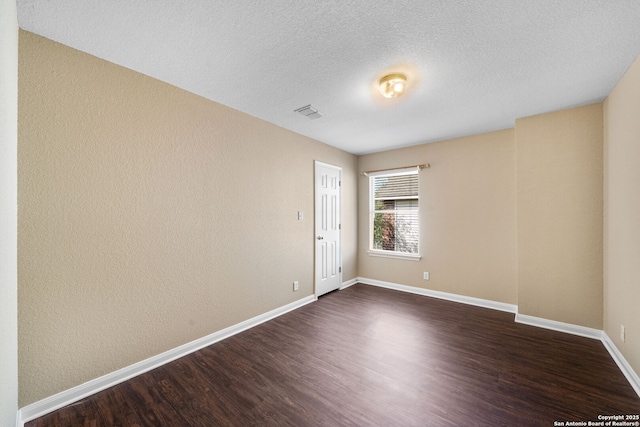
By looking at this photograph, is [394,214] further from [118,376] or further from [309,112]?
[118,376]

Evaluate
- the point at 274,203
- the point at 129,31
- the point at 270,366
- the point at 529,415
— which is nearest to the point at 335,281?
the point at 274,203

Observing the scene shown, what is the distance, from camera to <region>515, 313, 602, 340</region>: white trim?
2.73m

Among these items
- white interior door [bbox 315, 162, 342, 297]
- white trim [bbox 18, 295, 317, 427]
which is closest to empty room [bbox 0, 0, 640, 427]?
white trim [bbox 18, 295, 317, 427]

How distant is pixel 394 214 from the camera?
15.4 ft

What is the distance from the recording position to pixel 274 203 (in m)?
3.39

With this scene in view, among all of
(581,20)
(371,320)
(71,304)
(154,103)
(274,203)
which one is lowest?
(371,320)

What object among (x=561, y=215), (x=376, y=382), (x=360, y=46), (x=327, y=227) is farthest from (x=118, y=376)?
(x=561, y=215)

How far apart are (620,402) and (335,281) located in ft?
10.6

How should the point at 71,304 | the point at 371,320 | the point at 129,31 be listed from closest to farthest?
the point at 129,31 → the point at 71,304 → the point at 371,320

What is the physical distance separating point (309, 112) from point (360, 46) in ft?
3.94

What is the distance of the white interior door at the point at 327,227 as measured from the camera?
161 inches

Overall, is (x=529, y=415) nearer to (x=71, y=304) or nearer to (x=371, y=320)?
(x=371, y=320)

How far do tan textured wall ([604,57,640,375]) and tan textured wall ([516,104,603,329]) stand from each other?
11 centimetres

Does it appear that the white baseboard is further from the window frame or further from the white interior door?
the white interior door
